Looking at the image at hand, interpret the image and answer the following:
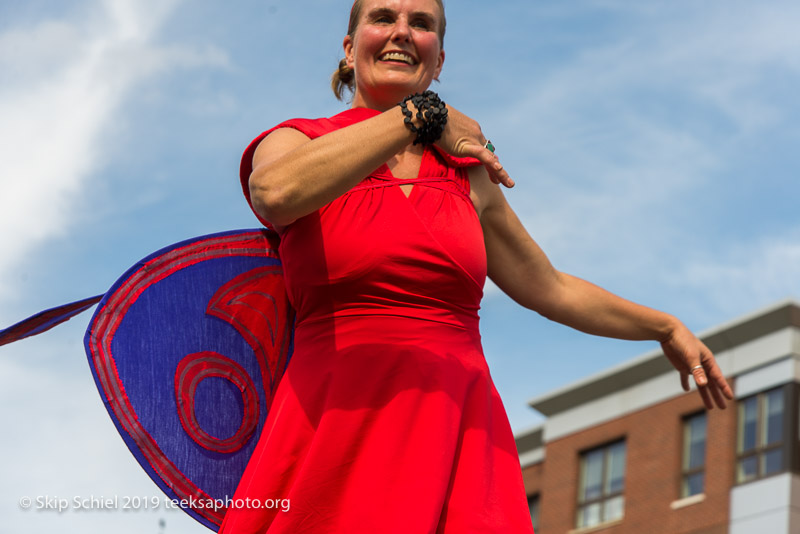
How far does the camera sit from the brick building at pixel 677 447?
2741cm

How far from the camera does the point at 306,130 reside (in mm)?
3199

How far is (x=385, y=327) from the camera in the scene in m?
3.02

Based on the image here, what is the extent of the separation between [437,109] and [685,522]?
2710cm

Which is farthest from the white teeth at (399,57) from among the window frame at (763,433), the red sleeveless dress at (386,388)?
the window frame at (763,433)

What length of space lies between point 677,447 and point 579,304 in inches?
1042

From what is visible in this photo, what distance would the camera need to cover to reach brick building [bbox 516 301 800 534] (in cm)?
2741

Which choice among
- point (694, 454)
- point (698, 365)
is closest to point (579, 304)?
point (698, 365)

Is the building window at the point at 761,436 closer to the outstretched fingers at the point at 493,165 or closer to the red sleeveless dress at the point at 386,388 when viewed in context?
the red sleeveless dress at the point at 386,388

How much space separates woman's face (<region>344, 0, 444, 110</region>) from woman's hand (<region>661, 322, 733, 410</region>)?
3.30ft

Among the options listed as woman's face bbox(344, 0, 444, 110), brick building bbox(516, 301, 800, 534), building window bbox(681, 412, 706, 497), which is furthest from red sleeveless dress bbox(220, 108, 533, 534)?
building window bbox(681, 412, 706, 497)

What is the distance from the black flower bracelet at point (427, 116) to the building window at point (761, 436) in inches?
1020

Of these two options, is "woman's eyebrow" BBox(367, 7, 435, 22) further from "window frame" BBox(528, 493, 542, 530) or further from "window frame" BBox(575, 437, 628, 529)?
"window frame" BBox(528, 493, 542, 530)

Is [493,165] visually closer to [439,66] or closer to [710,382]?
[439,66]

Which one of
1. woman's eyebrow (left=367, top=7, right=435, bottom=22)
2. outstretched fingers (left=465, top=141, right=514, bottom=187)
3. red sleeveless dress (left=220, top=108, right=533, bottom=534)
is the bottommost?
red sleeveless dress (left=220, top=108, right=533, bottom=534)
